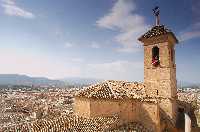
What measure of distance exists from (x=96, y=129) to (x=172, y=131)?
6.68m

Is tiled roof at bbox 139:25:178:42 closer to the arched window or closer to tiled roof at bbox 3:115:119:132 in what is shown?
the arched window

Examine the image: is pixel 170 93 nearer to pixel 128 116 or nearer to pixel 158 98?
pixel 158 98

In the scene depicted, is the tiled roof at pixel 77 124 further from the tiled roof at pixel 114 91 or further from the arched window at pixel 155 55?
the arched window at pixel 155 55

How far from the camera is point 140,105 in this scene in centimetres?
1783

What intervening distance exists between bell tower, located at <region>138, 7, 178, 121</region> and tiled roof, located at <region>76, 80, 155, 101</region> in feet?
3.74

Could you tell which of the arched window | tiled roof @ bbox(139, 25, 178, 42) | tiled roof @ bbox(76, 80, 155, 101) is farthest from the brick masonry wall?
tiled roof @ bbox(139, 25, 178, 42)

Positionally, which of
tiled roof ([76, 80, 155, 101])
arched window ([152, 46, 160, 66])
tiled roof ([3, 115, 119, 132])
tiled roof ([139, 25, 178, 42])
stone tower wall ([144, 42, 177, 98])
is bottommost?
tiled roof ([3, 115, 119, 132])

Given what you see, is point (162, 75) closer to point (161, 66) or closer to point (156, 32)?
point (161, 66)

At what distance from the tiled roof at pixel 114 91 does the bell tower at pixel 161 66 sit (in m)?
1.14

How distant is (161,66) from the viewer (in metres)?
19.4

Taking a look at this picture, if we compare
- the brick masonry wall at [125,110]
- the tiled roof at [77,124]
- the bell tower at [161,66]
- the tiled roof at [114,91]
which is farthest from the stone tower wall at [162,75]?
the tiled roof at [77,124]

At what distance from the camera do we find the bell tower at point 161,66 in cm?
1894

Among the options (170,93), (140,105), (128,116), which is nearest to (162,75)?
(170,93)

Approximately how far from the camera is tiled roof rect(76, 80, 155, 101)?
56.7 ft
